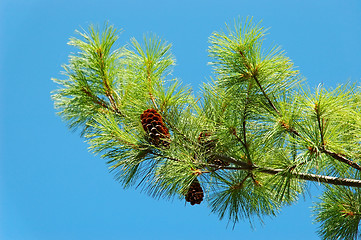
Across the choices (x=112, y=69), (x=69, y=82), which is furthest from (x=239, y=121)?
(x=69, y=82)

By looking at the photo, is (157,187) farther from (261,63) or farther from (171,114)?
(261,63)

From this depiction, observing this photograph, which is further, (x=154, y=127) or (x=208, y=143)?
(x=208, y=143)

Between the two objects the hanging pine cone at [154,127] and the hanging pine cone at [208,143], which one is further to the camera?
the hanging pine cone at [208,143]

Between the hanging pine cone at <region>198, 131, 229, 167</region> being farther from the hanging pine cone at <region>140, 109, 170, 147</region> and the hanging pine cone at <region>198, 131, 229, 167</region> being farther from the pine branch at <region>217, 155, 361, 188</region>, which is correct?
the hanging pine cone at <region>140, 109, 170, 147</region>

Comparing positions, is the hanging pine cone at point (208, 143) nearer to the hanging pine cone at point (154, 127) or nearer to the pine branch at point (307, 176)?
the pine branch at point (307, 176)

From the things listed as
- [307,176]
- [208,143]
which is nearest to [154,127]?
[208,143]

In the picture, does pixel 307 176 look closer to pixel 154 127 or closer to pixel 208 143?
pixel 208 143
